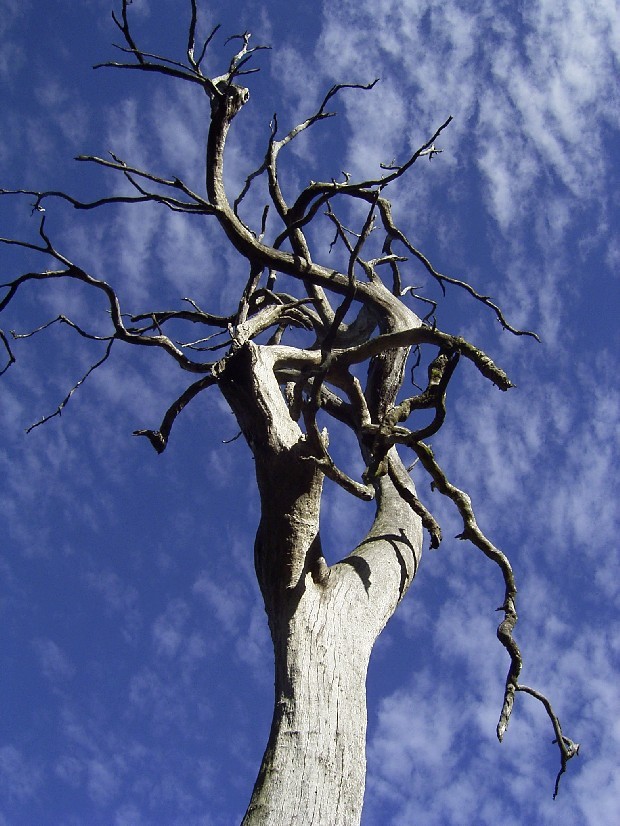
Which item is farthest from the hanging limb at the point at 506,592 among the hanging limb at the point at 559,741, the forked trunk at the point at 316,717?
the forked trunk at the point at 316,717

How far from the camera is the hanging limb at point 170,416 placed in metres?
3.72

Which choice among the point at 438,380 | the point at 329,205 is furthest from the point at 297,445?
the point at 329,205

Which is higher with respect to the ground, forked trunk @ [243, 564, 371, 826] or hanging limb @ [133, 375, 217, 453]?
hanging limb @ [133, 375, 217, 453]

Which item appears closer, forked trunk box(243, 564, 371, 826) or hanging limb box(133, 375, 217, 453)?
forked trunk box(243, 564, 371, 826)

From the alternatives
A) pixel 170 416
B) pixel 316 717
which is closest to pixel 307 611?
pixel 316 717

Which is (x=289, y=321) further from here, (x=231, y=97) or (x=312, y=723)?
(x=312, y=723)

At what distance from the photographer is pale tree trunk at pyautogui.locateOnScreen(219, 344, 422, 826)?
2.35m

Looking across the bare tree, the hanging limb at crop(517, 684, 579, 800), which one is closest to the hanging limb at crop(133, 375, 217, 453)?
the bare tree

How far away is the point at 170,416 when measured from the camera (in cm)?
386

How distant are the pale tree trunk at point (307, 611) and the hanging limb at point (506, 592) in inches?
11.3

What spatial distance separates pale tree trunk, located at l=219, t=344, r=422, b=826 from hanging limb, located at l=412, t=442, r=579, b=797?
0.29 meters

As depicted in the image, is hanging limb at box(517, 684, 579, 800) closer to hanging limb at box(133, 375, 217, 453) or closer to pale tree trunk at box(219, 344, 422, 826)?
pale tree trunk at box(219, 344, 422, 826)

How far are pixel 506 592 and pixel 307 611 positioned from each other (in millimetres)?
1520

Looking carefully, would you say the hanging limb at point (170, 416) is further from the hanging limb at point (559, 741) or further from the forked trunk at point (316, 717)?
the hanging limb at point (559, 741)
